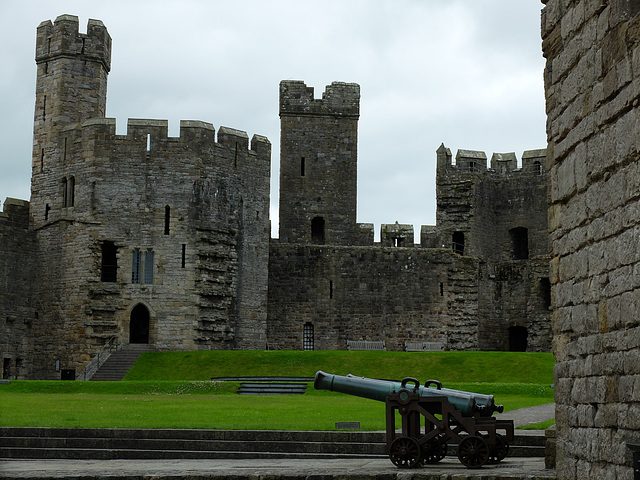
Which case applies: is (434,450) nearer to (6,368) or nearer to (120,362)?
(120,362)

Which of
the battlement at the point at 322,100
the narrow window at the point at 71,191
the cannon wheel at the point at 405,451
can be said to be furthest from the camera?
the battlement at the point at 322,100

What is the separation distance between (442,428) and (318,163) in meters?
32.0

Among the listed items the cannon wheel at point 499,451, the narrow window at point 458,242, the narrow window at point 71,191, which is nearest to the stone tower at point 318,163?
the narrow window at point 458,242

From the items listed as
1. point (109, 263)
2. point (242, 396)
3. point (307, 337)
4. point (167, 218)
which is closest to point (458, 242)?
point (307, 337)

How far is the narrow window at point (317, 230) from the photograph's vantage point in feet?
145

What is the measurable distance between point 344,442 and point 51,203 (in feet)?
77.2

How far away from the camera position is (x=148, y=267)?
3594 centimetres

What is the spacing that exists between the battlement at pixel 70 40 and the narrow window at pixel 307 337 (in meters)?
12.8

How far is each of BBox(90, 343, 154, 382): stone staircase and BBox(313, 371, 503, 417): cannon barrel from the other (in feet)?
61.2

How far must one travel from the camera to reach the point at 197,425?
17719 mm

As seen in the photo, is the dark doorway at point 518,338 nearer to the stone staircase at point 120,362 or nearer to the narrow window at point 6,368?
the stone staircase at point 120,362

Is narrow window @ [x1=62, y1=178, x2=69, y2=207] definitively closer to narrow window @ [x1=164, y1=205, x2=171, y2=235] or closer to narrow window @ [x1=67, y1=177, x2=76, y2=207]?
narrow window @ [x1=67, y1=177, x2=76, y2=207]

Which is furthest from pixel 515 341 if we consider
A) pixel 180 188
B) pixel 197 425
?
pixel 197 425

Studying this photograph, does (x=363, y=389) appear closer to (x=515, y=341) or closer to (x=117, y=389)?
(x=117, y=389)
